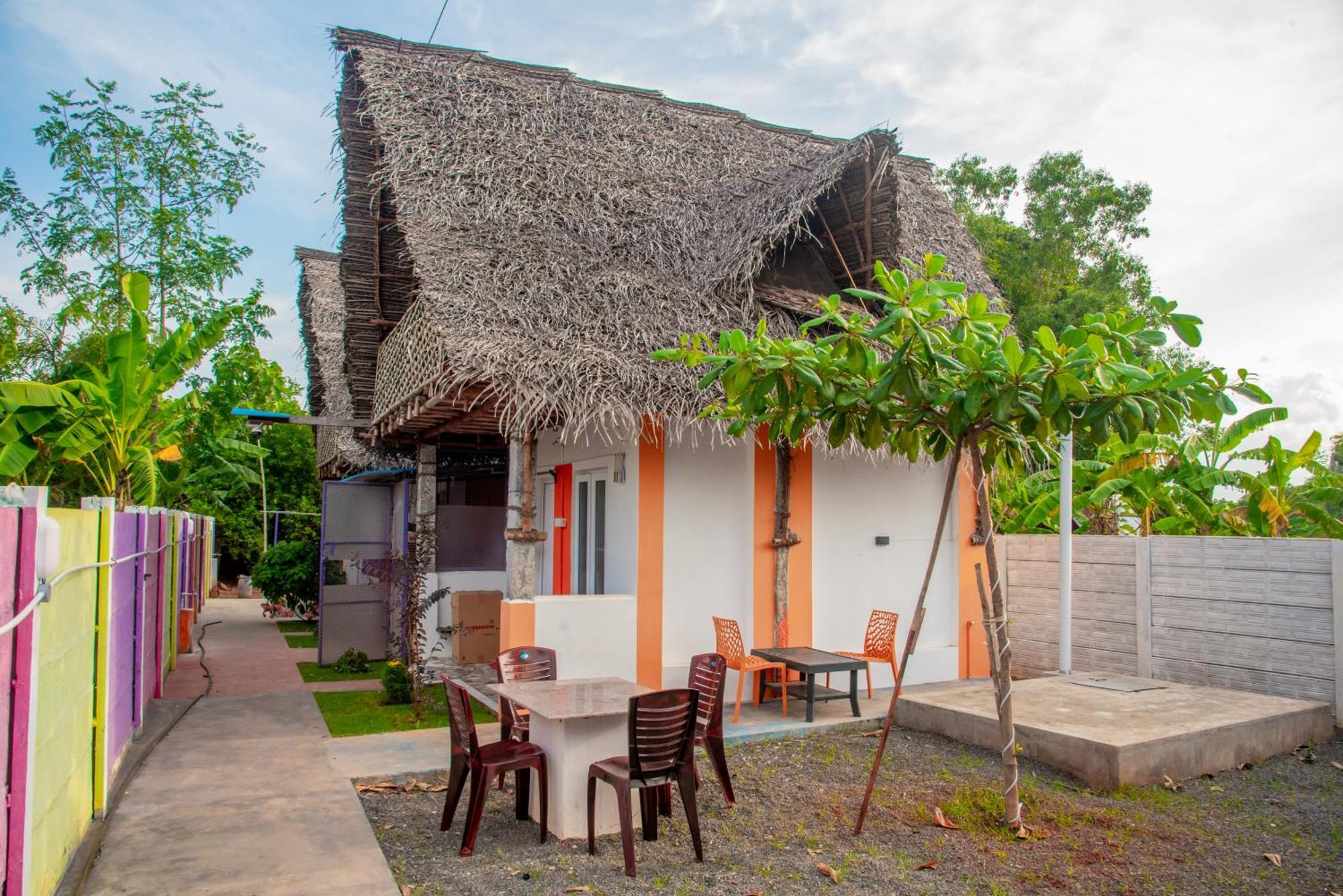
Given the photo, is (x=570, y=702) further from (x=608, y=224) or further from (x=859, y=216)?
(x=859, y=216)

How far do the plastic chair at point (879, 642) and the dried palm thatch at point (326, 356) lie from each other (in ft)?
23.1

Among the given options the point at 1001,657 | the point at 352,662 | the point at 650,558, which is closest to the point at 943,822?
the point at 1001,657

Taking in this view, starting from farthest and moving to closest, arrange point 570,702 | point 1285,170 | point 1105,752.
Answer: point 1285,170 < point 1105,752 < point 570,702

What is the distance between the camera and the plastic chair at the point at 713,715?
548cm

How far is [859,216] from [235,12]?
251 inches

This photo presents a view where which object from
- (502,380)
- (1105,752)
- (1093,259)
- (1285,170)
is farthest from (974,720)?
(1093,259)

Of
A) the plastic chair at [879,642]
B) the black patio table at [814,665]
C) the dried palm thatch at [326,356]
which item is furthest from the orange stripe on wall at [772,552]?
the dried palm thatch at [326,356]

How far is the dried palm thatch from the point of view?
12977 millimetres

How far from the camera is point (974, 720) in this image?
6773mm

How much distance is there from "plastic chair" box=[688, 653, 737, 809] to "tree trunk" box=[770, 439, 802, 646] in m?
3.08

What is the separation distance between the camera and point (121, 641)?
602 cm

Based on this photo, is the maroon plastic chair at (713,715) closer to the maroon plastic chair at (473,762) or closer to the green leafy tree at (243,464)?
the maroon plastic chair at (473,762)

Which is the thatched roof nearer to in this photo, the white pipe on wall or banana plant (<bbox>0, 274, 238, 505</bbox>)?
banana plant (<bbox>0, 274, 238, 505</bbox>)

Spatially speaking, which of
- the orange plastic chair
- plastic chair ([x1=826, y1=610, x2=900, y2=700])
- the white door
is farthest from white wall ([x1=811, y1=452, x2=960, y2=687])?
the white door
